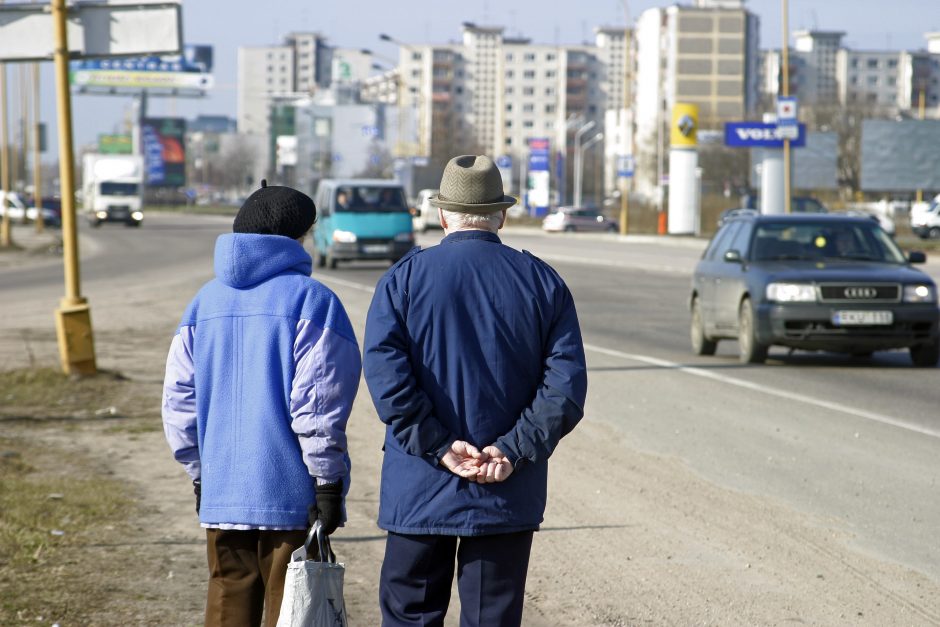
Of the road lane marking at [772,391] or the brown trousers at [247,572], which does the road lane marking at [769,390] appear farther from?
the brown trousers at [247,572]

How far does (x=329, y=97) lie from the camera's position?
193 m

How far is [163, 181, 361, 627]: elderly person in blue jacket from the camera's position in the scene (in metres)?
4.02

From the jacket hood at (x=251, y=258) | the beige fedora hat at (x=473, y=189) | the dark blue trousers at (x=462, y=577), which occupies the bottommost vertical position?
the dark blue trousers at (x=462, y=577)

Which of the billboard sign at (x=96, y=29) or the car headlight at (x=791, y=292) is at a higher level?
the billboard sign at (x=96, y=29)

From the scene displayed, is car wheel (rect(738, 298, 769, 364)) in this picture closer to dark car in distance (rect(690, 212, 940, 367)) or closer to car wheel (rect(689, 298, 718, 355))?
dark car in distance (rect(690, 212, 940, 367))

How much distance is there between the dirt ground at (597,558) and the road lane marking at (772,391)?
7.08ft

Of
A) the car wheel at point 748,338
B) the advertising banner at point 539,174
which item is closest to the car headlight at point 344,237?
the car wheel at point 748,338

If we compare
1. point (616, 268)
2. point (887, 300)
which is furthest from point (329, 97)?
point (887, 300)

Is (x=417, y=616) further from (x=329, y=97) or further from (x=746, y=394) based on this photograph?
(x=329, y=97)

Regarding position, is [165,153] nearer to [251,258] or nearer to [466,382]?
[251,258]

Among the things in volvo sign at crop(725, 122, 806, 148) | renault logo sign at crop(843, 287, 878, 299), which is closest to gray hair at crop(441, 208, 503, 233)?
renault logo sign at crop(843, 287, 878, 299)

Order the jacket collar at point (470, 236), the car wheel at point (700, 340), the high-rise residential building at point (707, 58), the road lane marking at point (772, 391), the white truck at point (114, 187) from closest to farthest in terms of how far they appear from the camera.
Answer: the jacket collar at point (470, 236) < the road lane marking at point (772, 391) < the car wheel at point (700, 340) < the white truck at point (114, 187) < the high-rise residential building at point (707, 58)

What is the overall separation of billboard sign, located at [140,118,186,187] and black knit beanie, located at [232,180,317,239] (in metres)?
161

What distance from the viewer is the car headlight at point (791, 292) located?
14.6m
